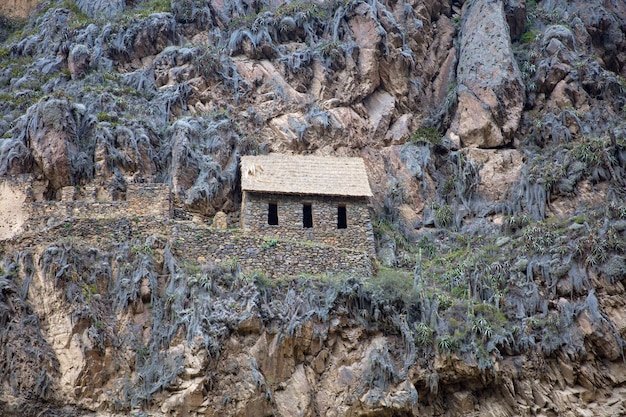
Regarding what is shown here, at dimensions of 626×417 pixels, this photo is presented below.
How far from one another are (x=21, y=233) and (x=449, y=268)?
17.3 m

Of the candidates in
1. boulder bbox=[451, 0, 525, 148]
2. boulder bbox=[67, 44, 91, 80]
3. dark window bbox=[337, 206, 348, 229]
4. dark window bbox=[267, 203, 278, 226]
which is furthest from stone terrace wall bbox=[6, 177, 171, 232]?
boulder bbox=[451, 0, 525, 148]

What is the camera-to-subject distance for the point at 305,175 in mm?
37656


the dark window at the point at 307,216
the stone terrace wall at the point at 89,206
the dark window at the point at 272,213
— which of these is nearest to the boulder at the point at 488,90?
the dark window at the point at 307,216

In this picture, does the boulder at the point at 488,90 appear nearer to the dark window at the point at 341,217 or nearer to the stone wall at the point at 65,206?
the dark window at the point at 341,217

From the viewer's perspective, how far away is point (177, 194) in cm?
3659

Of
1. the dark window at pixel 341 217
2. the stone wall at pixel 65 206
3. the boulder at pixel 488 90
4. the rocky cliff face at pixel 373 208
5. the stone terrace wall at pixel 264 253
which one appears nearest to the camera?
the rocky cliff face at pixel 373 208

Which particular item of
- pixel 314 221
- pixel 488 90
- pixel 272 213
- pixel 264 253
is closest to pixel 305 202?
pixel 314 221

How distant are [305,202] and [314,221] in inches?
41.5

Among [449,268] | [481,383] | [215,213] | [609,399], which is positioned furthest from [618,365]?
[215,213]

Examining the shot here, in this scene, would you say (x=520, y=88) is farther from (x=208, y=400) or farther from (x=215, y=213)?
(x=208, y=400)

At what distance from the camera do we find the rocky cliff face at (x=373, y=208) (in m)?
29.6

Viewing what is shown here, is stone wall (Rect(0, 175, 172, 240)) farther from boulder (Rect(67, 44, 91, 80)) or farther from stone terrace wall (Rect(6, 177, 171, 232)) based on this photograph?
boulder (Rect(67, 44, 91, 80))

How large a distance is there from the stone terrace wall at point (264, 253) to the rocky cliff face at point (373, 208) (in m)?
1.05

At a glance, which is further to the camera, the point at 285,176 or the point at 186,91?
the point at 186,91
